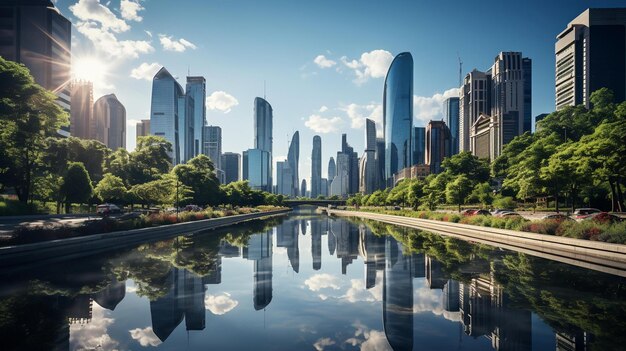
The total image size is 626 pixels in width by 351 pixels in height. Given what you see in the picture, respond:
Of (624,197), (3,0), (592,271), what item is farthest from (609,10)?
(3,0)

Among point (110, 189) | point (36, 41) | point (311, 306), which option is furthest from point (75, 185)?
point (36, 41)

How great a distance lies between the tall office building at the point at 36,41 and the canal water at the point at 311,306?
395 ft

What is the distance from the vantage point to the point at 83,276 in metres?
14.9

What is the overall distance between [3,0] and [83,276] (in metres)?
141

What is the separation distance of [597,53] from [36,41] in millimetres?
220115

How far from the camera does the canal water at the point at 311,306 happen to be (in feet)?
27.3

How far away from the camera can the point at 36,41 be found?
10894 cm

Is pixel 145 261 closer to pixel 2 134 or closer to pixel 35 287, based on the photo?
pixel 35 287

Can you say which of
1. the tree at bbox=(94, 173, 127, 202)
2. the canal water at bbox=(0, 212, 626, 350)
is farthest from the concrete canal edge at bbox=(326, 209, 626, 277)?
the tree at bbox=(94, 173, 127, 202)

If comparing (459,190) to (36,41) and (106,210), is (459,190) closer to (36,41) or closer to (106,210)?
(106,210)

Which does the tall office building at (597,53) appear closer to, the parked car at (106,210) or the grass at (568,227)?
the grass at (568,227)

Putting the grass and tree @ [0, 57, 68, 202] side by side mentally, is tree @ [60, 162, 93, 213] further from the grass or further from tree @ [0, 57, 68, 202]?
the grass

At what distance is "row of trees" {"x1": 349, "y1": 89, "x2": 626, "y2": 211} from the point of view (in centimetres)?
3519

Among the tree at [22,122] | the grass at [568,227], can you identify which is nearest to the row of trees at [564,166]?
the grass at [568,227]
